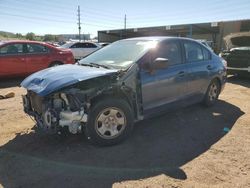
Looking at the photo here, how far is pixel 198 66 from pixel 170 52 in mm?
926

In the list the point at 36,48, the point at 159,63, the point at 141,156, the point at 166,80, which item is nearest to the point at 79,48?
the point at 36,48

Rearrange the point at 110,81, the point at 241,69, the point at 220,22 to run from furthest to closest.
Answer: the point at 220,22 < the point at 241,69 < the point at 110,81

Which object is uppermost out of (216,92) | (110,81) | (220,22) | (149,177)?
(220,22)

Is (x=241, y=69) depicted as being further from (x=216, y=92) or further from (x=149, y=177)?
(x=149, y=177)

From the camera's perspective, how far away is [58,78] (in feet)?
13.7

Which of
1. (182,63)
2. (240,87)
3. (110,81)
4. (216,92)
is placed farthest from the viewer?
(240,87)

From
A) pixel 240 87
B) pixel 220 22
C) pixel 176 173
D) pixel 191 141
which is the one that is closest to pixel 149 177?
pixel 176 173

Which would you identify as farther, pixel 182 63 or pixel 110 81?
pixel 182 63

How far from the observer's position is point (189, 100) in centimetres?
597

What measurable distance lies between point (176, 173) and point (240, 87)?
6.85 m

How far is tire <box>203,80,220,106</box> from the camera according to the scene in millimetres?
6625

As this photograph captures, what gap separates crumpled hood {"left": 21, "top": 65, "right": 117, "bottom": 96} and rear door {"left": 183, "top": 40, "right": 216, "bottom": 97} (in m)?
2.05

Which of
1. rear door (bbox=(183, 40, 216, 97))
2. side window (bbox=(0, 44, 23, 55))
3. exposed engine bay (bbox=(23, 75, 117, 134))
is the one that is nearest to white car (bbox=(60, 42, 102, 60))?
side window (bbox=(0, 44, 23, 55))

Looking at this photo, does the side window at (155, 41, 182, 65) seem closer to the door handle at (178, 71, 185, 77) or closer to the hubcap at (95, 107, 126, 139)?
the door handle at (178, 71, 185, 77)
